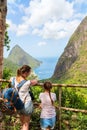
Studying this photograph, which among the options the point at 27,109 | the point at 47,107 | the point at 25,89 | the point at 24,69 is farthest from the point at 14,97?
the point at 47,107

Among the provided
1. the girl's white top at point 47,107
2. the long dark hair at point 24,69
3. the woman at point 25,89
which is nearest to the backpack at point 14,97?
the woman at point 25,89

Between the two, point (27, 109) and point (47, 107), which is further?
point (47, 107)

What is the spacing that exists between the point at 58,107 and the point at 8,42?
66.4 feet

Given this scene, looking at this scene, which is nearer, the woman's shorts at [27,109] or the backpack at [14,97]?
the backpack at [14,97]

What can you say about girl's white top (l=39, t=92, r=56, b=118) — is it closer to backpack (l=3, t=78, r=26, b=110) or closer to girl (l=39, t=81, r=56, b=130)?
girl (l=39, t=81, r=56, b=130)

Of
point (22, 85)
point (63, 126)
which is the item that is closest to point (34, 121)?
point (63, 126)

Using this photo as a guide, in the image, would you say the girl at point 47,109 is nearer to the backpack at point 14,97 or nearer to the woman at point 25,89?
the woman at point 25,89

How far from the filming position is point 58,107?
804cm

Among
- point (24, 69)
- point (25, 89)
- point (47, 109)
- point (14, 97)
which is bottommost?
point (47, 109)

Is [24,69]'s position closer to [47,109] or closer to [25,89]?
[25,89]

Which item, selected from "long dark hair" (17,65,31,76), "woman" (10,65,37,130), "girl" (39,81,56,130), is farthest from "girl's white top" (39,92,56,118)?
"long dark hair" (17,65,31,76)

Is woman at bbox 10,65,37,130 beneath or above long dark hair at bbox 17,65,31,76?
beneath

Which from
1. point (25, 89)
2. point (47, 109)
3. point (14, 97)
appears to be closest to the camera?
point (14, 97)

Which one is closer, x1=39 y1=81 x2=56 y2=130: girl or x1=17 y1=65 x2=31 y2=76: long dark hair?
x1=17 y1=65 x2=31 y2=76: long dark hair
